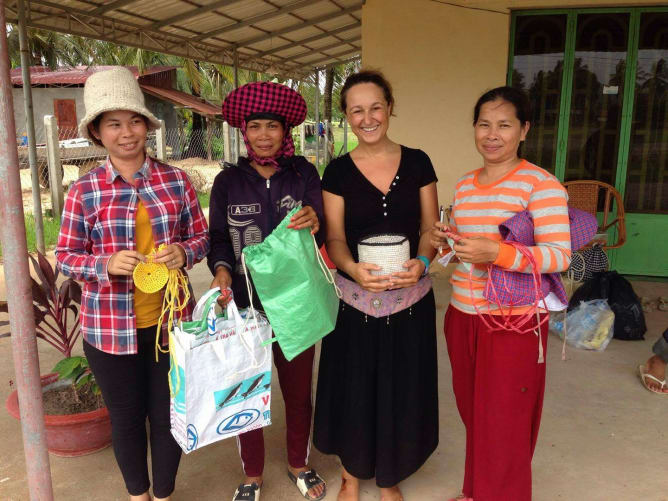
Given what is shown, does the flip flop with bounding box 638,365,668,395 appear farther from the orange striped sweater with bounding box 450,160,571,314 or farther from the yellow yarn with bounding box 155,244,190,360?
the yellow yarn with bounding box 155,244,190,360

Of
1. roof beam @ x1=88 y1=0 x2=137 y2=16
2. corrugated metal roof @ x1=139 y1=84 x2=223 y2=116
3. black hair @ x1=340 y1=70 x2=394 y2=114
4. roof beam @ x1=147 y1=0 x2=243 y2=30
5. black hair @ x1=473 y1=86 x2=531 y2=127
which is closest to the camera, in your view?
black hair @ x1=473 y1=86 x2=531 y2=127

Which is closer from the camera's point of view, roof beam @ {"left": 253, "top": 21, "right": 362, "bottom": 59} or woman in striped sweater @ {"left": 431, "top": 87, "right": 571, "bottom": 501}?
woman in striped sweater @ {"left": 431, "top": 87, "right": 571, "bottom": 501}

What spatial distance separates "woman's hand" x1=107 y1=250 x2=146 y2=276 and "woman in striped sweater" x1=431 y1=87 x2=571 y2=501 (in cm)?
102

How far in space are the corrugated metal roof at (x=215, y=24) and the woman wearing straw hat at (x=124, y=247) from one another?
4.54 m

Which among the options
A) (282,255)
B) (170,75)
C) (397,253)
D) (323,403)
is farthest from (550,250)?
(170,75)

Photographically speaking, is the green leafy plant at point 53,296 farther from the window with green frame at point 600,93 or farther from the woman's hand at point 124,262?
the window with green frame at point 600,93

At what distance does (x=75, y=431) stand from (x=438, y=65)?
448cm

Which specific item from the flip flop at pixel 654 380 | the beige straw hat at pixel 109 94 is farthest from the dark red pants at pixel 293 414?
the flip flop at pixel 654 380

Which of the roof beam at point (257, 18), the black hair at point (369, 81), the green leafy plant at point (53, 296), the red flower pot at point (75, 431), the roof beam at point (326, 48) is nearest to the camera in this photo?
the black hair at point (369, 81)

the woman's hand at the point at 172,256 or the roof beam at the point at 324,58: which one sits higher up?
the roof beam at the point at 324,58

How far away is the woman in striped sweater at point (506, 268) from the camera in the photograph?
1788 millimetres

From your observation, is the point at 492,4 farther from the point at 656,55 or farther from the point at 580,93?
the point at 656,55

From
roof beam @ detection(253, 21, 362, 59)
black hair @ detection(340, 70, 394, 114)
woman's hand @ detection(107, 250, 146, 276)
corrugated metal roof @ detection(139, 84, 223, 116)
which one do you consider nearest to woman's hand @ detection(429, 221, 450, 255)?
black hair @ detection(340, 70, 394, 114)

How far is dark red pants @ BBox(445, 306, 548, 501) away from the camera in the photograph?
6.37 feet
